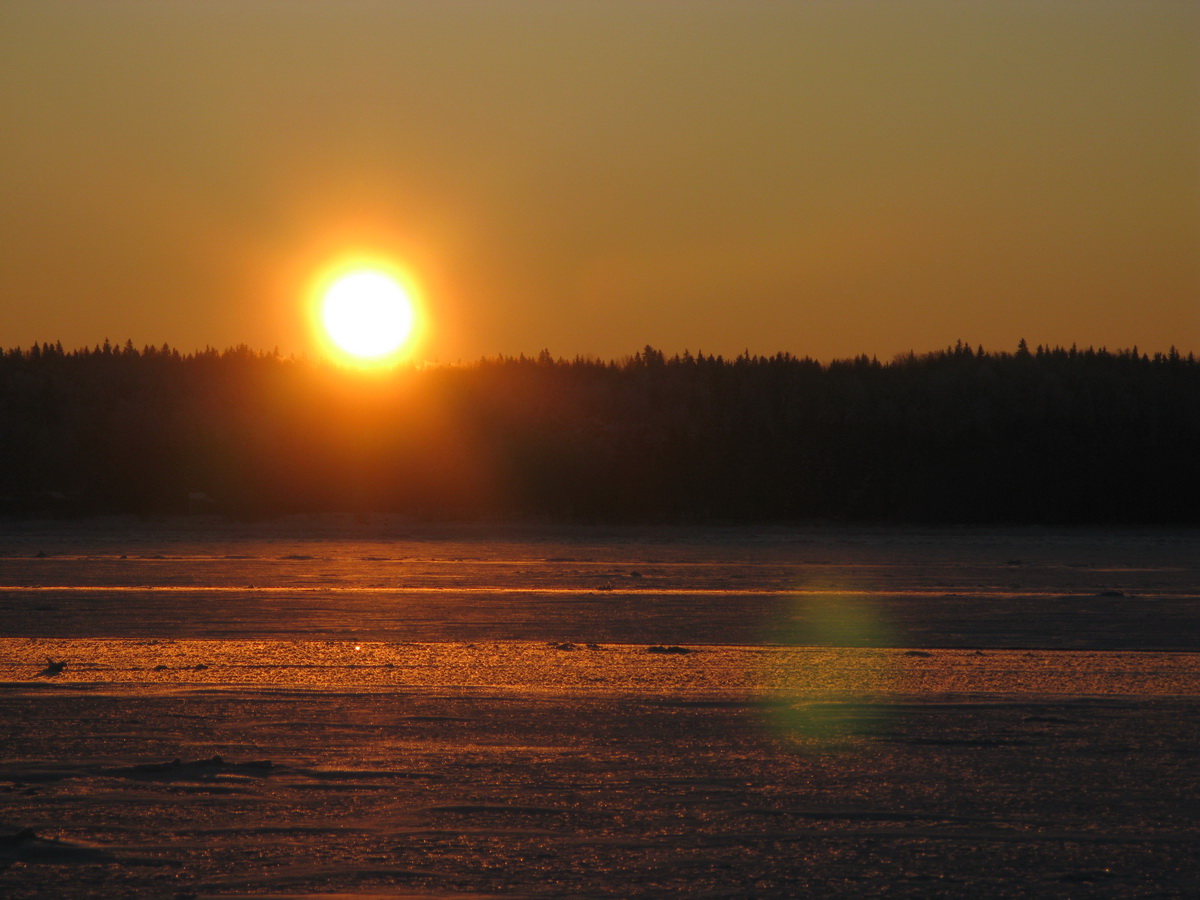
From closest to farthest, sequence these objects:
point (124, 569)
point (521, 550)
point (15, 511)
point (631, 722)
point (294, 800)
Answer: point (294, 800)
point (631, 722)
point (124, 569)
point (521, 550)
point (15, 511)

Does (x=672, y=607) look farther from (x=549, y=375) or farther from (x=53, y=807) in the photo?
(x=549, y=375)

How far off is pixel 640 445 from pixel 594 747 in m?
35.2

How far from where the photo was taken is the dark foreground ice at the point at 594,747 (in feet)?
14.6

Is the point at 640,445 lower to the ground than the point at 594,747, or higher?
higher

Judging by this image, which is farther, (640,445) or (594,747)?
(640,445)

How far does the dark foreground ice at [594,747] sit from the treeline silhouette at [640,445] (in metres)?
25.1

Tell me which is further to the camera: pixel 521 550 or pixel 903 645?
pixel 521 550

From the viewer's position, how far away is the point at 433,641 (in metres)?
10.3

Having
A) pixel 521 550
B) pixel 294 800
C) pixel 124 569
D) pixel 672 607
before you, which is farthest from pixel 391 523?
pixel 294 800

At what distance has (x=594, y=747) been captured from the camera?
6.24 m

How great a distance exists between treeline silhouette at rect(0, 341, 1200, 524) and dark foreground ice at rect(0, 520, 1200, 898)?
→ 82.2ft

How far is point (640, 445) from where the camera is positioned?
136 feet

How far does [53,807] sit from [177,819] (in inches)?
23.3

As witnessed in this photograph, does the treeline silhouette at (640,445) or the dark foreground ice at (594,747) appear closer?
the dark foreground ice at (594,747)
